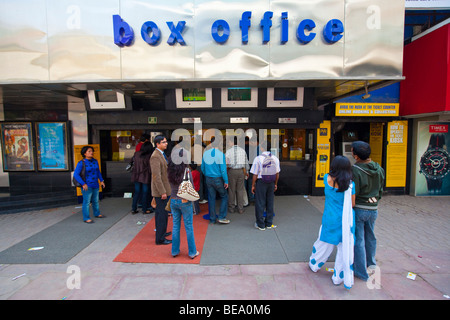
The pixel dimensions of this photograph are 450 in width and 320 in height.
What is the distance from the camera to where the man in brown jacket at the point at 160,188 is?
13.5 ft

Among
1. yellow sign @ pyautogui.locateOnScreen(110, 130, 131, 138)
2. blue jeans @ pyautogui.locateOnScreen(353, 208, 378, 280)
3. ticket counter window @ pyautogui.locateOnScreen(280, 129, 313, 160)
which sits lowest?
blue jeans @ pyautogui.locateOnScreen(353, 208, 378, 280)

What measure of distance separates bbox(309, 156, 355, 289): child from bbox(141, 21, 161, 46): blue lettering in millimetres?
3775

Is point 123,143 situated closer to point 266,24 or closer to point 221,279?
point 266,24

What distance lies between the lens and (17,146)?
774 cm

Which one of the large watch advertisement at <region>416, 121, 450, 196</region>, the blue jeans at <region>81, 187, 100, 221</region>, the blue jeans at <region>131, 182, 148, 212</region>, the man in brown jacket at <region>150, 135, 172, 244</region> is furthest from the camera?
the large watch advertisement at <region>416, 121, 450, 196</region>

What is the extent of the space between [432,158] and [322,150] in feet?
11.7

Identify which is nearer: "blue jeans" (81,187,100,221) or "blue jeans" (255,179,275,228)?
"blue jeans" (255,179,275,228)

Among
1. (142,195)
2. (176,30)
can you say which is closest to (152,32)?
(176,30)

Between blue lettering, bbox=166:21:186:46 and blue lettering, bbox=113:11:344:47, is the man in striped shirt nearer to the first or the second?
blue lettering, bbox=113:11:344:47

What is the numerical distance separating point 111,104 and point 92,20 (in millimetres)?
2644

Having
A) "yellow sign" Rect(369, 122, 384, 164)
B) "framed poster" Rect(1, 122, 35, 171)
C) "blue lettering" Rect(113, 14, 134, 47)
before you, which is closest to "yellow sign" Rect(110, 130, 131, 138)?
"framed poster" Rect(1, 122, 35, 171)

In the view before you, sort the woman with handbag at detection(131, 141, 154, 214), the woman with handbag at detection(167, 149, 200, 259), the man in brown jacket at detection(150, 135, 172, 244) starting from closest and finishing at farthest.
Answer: the woman with handbag at detection(167, 149, 200, 259) < the man in brown jacket at detection(150, 135, 172, 244) < the woman with handbag at detection(131, 141, 154, 214)

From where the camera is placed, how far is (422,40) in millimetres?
6770

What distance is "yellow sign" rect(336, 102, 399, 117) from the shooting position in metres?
Answer: 7.28
